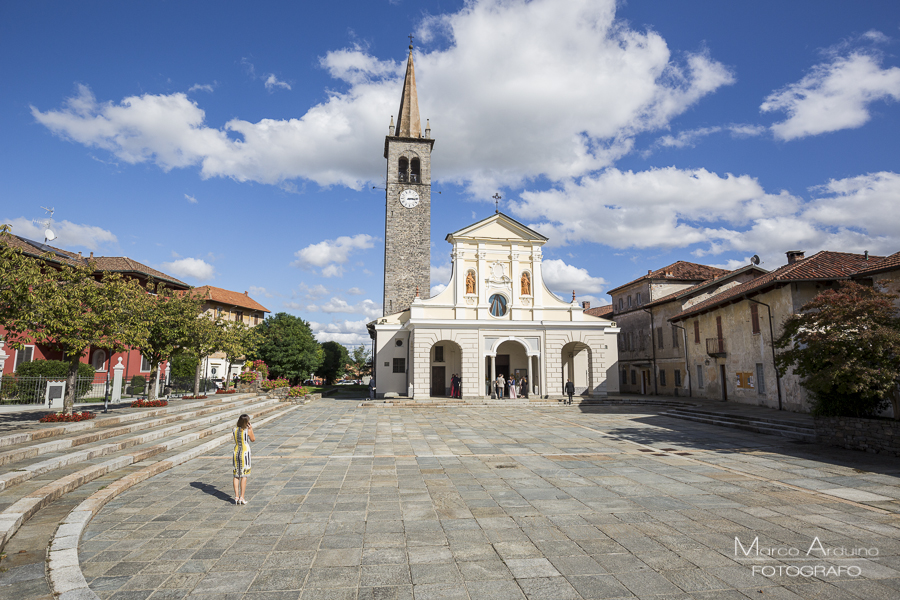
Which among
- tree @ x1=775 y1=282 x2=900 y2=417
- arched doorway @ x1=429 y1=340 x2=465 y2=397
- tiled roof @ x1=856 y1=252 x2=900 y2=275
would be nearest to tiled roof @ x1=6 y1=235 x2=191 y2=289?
arched doorway @ x1=429 y1=340 x2=465 y2=397

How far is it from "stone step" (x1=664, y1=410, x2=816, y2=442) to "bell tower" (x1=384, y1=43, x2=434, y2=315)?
24818 millimetres

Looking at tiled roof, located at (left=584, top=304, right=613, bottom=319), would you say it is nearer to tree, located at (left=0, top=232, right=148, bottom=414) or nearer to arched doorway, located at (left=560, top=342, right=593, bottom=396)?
arched doorway, located at (left=560, top=342, right=593, bottom=396)

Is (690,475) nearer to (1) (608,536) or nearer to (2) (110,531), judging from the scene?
(1) (608,536)

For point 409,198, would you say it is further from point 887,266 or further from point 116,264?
point 887,266

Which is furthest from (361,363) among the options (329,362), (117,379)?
(117,379)

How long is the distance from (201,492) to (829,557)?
8.94 m

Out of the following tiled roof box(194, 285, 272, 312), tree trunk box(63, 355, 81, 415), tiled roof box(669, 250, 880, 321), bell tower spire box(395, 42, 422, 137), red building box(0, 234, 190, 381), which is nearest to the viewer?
tree trunk box(63, 355, 81, 415)

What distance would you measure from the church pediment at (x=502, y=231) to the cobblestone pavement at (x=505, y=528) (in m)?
22.3

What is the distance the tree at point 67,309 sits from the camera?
11.0 meters

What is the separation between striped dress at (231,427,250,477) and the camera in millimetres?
7211

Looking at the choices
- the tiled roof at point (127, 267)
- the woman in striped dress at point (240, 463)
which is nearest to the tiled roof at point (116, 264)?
the tiled roof at point (127, 267)

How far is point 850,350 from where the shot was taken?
11703 mm

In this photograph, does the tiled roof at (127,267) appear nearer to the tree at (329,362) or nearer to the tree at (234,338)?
the tree at (234,338)

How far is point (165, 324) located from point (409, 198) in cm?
2523
